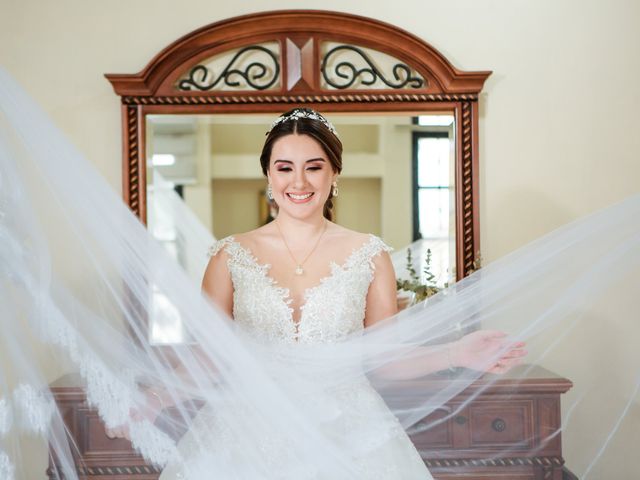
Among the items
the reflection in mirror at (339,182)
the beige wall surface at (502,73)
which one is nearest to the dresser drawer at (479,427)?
the reflection in mirror at (339,182)

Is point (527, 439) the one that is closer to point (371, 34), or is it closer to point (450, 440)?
point (450, 440)

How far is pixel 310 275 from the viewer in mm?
1925

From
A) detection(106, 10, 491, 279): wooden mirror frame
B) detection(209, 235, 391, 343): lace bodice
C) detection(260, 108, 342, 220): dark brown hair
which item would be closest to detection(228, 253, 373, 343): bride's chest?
detection(209, 235, 391, 343): lace bodice

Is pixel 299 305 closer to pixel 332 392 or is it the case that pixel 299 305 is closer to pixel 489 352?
pixel 332 392

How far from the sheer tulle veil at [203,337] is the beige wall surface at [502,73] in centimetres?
98

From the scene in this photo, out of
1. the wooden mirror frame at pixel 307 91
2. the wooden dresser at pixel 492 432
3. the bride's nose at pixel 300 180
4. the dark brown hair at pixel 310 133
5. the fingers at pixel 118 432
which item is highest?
the wooden mirror frame at pixel 307 91

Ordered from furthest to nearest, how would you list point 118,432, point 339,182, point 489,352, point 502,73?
point 502,73 < point 339,182 < point 489,352 < point 118,432

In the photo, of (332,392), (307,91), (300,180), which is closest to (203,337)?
(332,392)

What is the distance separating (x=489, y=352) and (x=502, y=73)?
56.0 inches

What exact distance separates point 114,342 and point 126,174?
1.24 meters

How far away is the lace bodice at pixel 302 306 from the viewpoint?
6.04 ft

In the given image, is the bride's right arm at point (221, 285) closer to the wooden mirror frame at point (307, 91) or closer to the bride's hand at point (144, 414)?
the bride's hand at point (144, 414)

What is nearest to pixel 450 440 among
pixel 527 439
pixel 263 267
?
pixel 527 439

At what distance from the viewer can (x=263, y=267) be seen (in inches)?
75.3
